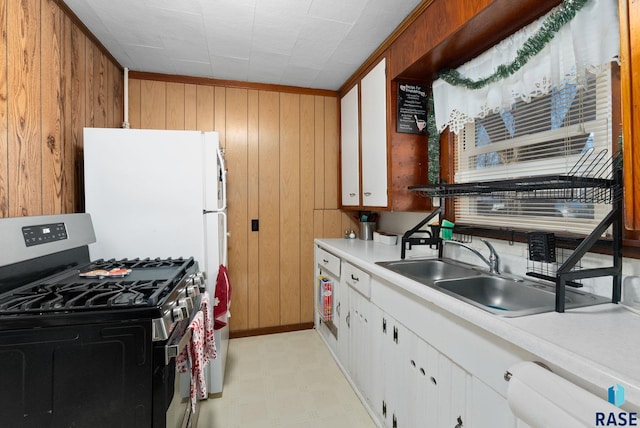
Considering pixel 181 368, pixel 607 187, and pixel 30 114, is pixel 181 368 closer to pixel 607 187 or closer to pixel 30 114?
pixel 30 114

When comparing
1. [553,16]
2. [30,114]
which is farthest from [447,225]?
[30,114]

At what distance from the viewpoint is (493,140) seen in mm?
1681

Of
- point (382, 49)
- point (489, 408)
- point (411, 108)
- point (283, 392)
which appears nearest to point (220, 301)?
point (283, 392)

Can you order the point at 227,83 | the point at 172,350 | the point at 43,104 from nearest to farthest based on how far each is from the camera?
the point at 172,350 → the point at 43,104 → the point at 227,83

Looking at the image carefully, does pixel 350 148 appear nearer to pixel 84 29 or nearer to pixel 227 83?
pixel 227 83

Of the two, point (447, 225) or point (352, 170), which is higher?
point (352, 170)

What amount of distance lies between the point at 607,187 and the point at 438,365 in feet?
2.80

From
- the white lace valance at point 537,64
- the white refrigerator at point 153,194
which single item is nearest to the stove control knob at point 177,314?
the white refrigerator at point 153,194

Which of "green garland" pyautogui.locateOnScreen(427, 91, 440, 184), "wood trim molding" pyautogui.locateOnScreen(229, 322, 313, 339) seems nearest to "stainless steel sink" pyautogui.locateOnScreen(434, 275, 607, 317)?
"green garland" pyautogui.locateOnScreen(427, 91, 440, 184)

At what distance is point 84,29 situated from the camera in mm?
1892

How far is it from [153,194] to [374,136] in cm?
154

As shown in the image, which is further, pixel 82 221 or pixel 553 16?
pixel 82 221

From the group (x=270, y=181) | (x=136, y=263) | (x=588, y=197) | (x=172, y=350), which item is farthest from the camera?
(x=270, y=181)

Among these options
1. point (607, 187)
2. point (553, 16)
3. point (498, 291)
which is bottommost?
point (498, 291)
